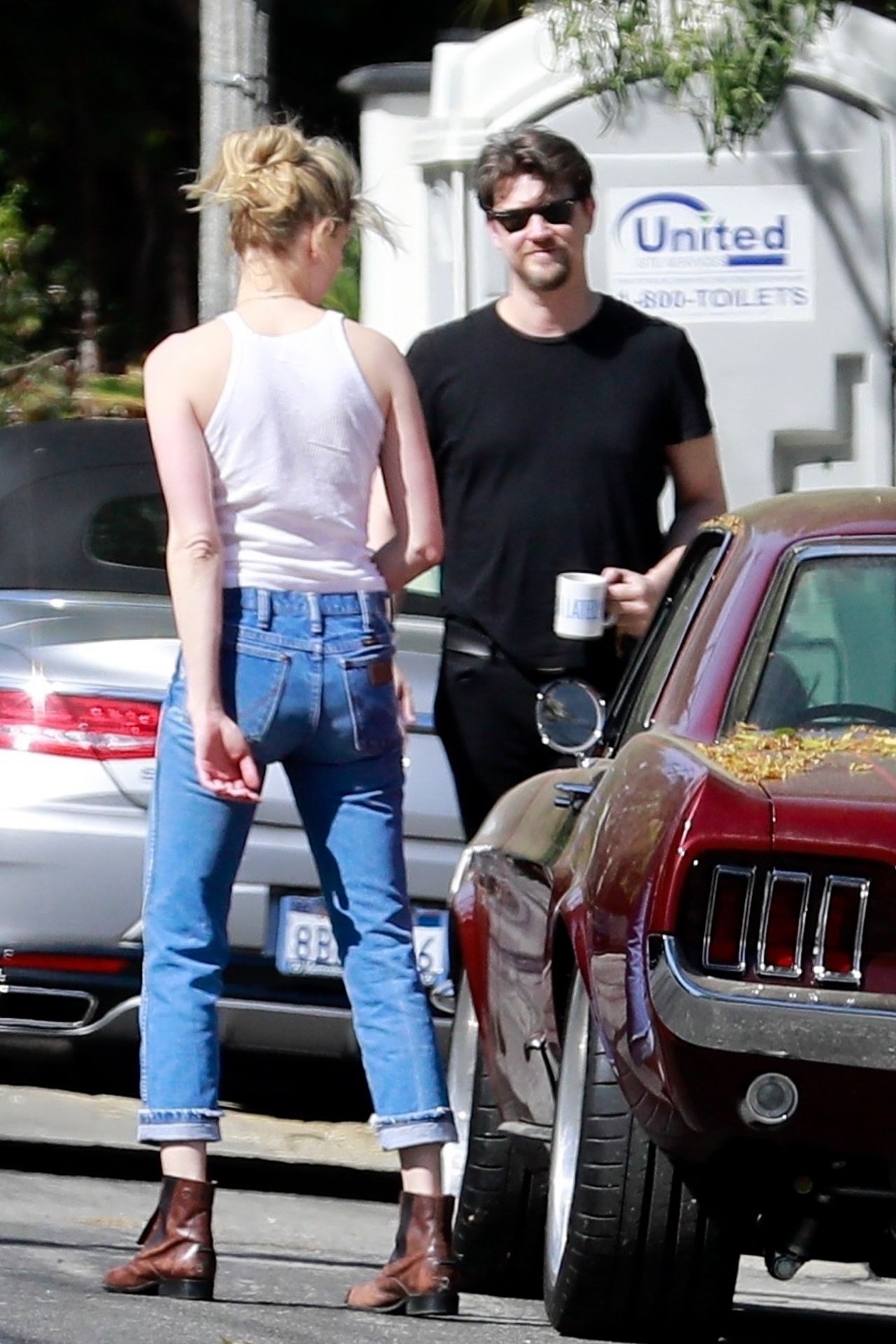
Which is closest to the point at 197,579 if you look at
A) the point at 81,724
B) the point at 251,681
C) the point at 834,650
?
the point at 251,681

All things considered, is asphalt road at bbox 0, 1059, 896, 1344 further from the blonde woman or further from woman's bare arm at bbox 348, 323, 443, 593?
woman's bare arm at bbox 348, 323, 443, 593

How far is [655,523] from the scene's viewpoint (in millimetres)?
5586

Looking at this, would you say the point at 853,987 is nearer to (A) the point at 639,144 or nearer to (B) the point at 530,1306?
(B) the point at 530,1306

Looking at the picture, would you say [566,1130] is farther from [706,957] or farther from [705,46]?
[705,46]

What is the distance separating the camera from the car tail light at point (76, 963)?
625cm

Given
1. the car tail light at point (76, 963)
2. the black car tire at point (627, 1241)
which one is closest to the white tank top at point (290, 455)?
the black car tire at point (627, 1241)

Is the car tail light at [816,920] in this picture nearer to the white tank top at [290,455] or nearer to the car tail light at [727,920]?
the car tail light at [727,920]

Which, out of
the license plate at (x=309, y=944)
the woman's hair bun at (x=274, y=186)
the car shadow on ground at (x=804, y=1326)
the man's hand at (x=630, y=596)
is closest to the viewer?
the woman's hair bun at (x=274, y=186)

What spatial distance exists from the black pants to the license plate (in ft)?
2.48

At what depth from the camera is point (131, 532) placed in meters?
7.80

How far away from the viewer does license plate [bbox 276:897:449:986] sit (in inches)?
244

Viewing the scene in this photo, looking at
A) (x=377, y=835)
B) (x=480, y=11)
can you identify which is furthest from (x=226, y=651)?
(x=480, y=11)

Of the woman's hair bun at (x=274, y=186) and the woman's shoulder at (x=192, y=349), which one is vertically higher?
the woman's hair bun at (x=274, y=186)

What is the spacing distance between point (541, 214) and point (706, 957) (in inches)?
82.4
